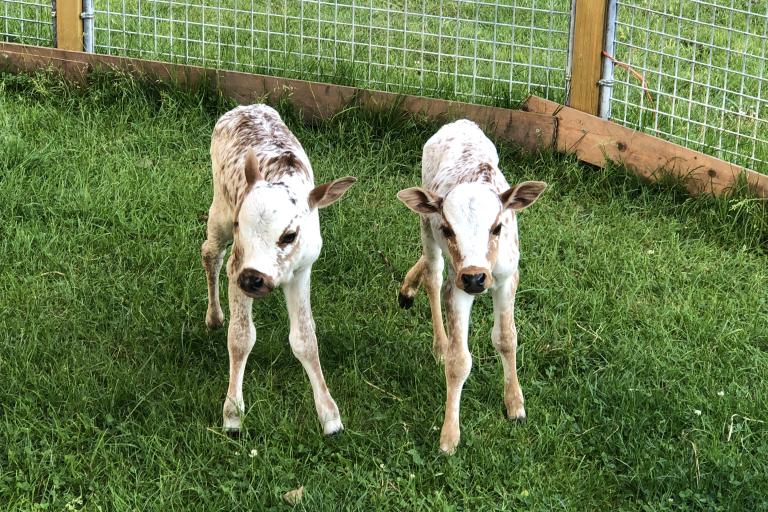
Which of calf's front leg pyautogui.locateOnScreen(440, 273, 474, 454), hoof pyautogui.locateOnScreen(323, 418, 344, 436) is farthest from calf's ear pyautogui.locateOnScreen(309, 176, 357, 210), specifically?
hoof pyautogui.locateOnScreen(323, 418, 344, 436)

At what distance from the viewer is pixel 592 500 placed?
16.8 ft

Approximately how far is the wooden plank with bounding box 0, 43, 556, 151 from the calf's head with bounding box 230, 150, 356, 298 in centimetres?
315

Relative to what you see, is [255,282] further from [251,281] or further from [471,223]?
[471,223]

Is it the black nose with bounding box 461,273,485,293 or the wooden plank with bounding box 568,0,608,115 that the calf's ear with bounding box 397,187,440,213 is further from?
the wooden plank with bounding box 568,0,608,115

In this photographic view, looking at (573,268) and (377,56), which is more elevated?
(377,56)

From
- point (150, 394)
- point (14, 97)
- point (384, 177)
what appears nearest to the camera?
point (150, 394)

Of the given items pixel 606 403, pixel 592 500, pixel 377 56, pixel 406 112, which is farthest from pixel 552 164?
pixel 592 500

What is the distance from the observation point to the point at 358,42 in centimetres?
877

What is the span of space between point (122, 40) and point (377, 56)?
2017 millimetres

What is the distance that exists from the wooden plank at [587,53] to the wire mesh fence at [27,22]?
4.08 meters

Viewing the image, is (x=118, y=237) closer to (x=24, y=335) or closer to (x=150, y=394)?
(x=24, y=335)

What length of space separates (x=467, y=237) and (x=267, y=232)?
868 millimetres

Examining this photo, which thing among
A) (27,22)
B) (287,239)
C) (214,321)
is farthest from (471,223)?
(27,22)

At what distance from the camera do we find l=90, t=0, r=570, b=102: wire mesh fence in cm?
838
